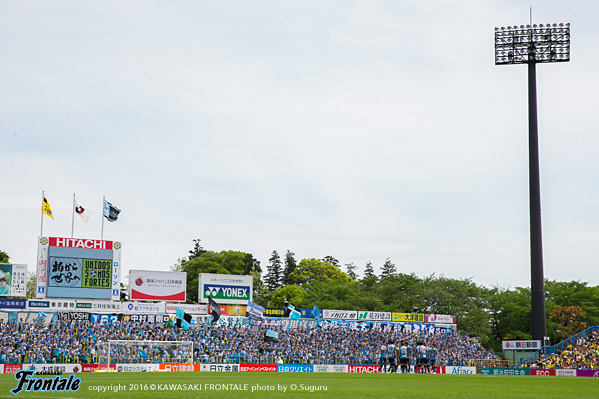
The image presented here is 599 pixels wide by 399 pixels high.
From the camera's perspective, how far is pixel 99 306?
183 feet

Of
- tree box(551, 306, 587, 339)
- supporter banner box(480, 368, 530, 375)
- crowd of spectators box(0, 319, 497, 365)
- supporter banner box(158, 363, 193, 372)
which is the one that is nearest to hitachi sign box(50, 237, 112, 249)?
crowd of spectators box(0, 319, 497, 365)

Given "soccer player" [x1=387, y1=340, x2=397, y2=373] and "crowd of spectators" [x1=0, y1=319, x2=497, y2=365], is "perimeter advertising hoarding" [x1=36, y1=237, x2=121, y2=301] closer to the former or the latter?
"crowd of spectators" [x1=0, y1=319, x2=497, y2=365]

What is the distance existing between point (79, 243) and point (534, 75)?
144 feet

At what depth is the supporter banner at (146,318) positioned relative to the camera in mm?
57969

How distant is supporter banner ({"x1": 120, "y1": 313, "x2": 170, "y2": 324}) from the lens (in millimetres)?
57969

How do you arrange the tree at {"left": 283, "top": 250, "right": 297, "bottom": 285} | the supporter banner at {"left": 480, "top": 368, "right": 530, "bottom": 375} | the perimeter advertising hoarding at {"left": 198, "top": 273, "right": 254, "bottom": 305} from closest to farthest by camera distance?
the supporter banner at {"left": 480, "top": 368, "right": 530, "bottom": 375}, the perimeter advertising hoarding at {"left": 198, "top": 273, "right": 254, "bottom": 305}, the tree at {"left": 283, "top": 250, "right": 297, "bottom": 285}

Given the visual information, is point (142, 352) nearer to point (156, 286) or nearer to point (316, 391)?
point (156, 286)

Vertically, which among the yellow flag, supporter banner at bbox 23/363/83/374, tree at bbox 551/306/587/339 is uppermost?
the yellow flag

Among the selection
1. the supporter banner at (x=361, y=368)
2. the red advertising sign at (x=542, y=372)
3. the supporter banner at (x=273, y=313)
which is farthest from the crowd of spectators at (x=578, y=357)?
the supporter banner at (x=273, y=313)

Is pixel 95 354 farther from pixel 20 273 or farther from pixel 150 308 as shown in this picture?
pixel 20 273

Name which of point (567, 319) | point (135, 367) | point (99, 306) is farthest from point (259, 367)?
point (567, 319)

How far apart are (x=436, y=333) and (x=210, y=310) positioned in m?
24.1

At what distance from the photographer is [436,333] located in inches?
2766

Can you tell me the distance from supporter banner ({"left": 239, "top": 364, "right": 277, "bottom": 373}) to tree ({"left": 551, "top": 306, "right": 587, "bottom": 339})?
41.4 metres
